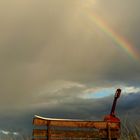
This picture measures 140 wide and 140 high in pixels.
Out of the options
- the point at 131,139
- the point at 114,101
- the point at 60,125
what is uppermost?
the point at 114,101

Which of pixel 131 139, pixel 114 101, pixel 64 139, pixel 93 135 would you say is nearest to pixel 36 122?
pixel 64 139

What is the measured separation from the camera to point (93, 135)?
15562mm

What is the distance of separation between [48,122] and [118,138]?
3.44 meters

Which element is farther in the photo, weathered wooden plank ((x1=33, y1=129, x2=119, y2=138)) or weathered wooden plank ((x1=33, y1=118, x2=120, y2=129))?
weathered wooden plank ((x1=33, y1=118, x2=120, y2=129))

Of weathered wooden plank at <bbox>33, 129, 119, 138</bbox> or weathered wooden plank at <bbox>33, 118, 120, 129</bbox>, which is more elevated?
weathered wooden plank at <bbox>33, 118, 120, 129</bbox>

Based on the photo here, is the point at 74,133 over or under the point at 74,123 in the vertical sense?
under

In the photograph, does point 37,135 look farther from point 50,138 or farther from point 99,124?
point 99,124

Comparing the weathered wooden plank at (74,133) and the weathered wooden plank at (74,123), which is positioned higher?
the weathered wooden plank at (74,123)

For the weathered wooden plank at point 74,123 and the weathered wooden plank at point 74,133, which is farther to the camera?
the weathered wooden plank at point 74,123

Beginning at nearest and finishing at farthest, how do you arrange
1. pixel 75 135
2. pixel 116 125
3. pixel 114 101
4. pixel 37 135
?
1. pixel 37 135
2. pixel 75 135
3. pixel 116 125
4. pixel 114 101

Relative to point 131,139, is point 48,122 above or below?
above

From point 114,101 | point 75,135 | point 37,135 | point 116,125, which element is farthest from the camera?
point 114,101

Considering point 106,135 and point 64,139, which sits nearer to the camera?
point 64,139

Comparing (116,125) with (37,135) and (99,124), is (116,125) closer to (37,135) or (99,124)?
(99,124)
